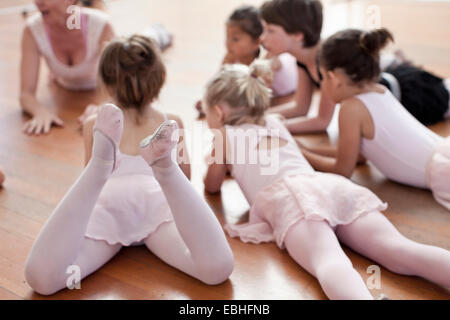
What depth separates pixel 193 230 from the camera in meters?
1.06

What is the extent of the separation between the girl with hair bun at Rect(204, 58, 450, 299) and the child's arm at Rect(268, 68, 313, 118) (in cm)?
52

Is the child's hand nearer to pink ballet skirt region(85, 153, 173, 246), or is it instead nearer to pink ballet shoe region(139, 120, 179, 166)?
pink ballet skirt region(85, 153, 173, 246)

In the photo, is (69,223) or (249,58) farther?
(249,58)

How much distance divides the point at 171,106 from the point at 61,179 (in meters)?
0.63

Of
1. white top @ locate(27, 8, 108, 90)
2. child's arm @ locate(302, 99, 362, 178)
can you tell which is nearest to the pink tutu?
child's arm @ locate(302, 99, 362, 178)

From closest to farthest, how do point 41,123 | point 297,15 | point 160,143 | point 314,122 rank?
point 160,143 → point 297,15 → point 314,122 → point 41,123

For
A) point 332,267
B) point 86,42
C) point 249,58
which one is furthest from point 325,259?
point 86,42

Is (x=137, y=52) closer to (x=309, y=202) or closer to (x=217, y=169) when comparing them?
(x=217, y=169)

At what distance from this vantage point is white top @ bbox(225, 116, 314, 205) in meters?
1.30

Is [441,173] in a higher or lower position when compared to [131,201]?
lower

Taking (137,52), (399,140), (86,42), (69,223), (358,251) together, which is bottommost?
(358,251)

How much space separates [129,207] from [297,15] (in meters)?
0.88
